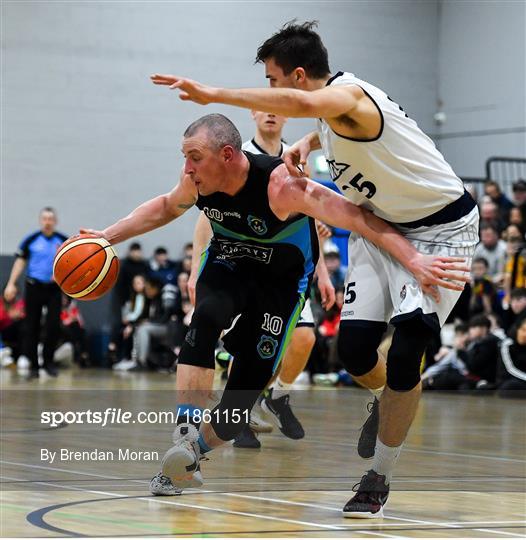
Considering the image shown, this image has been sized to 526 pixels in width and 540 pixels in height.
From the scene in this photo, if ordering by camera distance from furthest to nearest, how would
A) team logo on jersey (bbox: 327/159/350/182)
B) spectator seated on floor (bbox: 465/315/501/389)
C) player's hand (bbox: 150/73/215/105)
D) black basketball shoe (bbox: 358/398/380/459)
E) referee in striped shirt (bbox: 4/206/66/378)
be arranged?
referee in striped shirt (bbox: 4/206/66/378) → spectator seated on floor (bbox: 465/315/501/389) → black basketball shoe (bbox: 358/398/380/459) → team logo on jersey (bbox: 327/159/350/182) → player's hand (bbox: 150/73/215/105)

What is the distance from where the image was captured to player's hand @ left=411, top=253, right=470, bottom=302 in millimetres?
4781

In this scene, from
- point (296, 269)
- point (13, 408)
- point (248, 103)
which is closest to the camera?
point (248, 103)

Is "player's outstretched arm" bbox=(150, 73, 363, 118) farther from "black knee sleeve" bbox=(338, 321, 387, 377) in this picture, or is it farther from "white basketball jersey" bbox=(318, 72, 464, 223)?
"black knee sleeve" bbox=(338, 321, 387, 377)

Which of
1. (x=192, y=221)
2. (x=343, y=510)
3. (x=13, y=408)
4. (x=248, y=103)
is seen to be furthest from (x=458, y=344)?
(x=248, y=103)

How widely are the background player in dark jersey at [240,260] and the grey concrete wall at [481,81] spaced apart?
15.1 metres

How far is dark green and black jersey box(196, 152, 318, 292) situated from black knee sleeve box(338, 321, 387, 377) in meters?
0.52

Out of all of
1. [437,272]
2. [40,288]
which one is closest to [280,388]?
[437,272]

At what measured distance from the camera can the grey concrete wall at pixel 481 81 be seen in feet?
65.6

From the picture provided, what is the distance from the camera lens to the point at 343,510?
4770 mm

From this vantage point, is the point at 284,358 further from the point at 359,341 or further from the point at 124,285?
the point at 124,285

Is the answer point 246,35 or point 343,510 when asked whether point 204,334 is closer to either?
point 343,510

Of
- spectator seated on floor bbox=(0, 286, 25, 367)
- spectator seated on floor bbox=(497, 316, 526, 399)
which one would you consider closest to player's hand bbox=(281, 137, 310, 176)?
spectator seated on floor bbox=(497, 316, 526, 399)

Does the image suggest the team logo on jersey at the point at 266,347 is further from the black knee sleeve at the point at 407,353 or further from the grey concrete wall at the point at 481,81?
the grey concrete wall at the point at 481,81

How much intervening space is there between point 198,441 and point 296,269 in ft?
3.23
